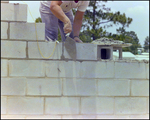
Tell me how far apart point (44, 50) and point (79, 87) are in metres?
1.00

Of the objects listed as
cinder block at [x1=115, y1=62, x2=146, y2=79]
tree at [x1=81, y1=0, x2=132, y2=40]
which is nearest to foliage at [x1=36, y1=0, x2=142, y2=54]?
tree at [x1=81, y1=0, x2=132, y2=40]

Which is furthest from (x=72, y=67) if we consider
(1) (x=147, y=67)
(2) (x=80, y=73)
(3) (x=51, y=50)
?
(1) (x=147, y=67)

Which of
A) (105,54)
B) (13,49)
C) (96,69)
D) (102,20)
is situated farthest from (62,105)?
(102,20)

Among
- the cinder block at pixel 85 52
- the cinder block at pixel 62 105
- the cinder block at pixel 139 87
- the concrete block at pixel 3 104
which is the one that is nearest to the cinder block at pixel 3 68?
the concrete block at pixel 3 104

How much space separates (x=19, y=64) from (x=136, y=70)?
2332mm

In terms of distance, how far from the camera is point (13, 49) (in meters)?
3.43

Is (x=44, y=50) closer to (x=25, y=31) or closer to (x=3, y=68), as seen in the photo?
(x=25, y=31)

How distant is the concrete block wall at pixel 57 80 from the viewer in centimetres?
342

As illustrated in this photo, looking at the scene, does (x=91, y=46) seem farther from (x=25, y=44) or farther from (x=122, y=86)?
(x=25, y=44)

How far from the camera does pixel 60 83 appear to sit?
347 cm

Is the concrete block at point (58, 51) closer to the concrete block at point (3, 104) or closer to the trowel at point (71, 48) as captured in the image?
the trowel at point (71, 48)

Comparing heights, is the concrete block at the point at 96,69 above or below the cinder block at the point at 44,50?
below

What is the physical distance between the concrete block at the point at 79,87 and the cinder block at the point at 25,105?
1.76 ft

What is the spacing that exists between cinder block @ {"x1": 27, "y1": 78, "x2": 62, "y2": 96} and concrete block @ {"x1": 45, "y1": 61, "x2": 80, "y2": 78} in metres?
0.14
